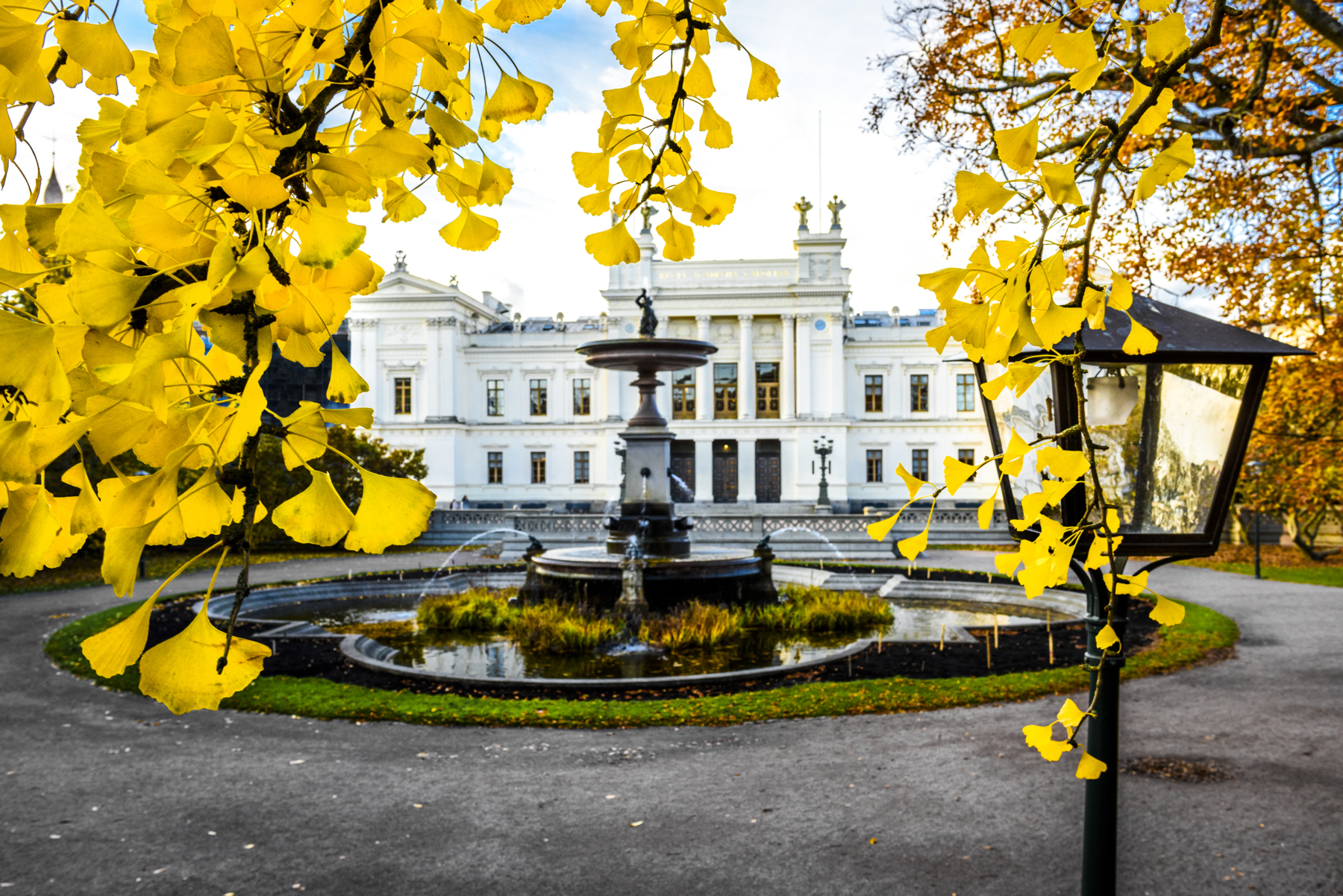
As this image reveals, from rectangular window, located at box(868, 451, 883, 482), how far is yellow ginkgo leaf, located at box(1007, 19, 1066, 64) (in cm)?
4295

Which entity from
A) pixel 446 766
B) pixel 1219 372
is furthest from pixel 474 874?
pixel 1219 372

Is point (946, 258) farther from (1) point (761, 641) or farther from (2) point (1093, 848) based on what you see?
(2) point (1093, 848)

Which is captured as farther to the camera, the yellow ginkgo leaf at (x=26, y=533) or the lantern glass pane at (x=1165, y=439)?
the lantern glass pane at (x=1165, y=439)

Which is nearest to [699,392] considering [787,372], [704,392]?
[704,392]

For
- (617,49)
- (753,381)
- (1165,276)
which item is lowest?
(617,49)

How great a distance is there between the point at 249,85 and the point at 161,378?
293 mm

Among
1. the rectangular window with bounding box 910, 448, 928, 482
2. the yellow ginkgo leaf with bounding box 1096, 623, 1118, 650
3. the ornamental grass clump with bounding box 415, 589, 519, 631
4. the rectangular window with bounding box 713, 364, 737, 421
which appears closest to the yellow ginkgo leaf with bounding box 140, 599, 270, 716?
the yellow ginkgo leaf with bounding box 1096, 623, 1118, 650

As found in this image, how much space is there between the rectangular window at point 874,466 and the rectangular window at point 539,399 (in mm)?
16288

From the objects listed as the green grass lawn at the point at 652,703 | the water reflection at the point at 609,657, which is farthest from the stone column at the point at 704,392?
the green grass lawn at the point at 652,703

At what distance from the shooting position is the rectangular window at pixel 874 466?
43.4 m

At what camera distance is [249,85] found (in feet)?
2.59

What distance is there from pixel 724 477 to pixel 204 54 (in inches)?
1693

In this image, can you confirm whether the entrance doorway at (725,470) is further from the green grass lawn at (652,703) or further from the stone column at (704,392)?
the green grass lawn at (652,703)

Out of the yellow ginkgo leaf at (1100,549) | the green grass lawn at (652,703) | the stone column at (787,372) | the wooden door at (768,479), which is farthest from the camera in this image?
the stone column at (787,372)
